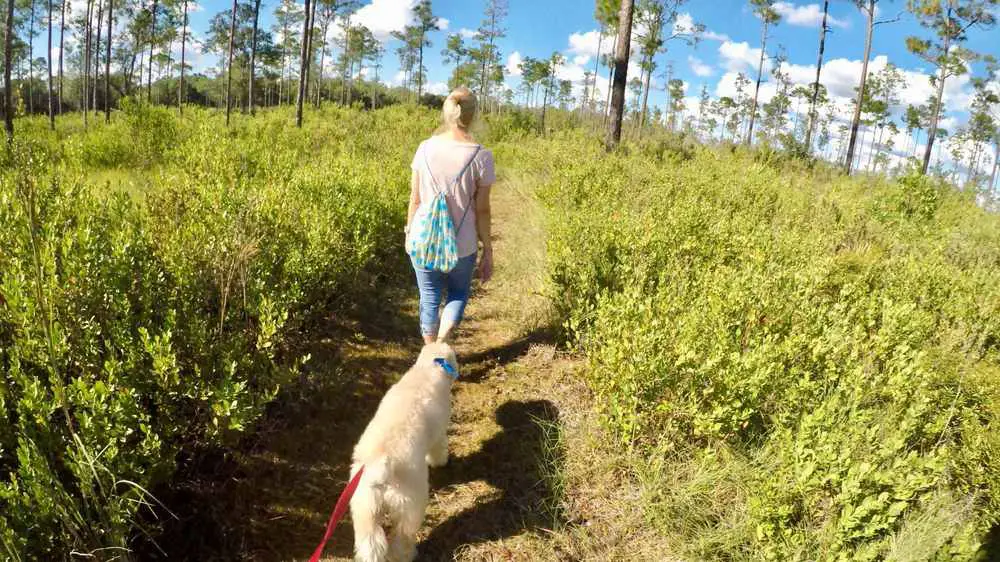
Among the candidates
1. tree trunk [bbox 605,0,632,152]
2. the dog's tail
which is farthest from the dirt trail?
tree trunk [bbox 605,0,632,152]

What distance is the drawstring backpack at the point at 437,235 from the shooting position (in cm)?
309

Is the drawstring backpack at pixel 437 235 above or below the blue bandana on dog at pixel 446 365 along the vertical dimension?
above

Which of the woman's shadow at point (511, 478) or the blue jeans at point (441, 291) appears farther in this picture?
the blue jeans at point (441, 291)

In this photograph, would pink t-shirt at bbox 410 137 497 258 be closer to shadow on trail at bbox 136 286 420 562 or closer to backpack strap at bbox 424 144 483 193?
backpack strap at bbox 424 144 483 193

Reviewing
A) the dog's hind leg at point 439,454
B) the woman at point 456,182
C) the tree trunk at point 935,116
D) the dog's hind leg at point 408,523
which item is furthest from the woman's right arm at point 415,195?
the tree trunk at point 935,116

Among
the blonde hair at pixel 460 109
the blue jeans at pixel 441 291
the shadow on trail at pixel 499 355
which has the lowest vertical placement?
the shadow on trail at pixel 499 355

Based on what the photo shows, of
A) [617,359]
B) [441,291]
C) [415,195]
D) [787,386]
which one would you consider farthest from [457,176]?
[787,386]

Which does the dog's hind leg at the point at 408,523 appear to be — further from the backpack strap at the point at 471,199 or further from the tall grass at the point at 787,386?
the backpack strap at the point at 471,199

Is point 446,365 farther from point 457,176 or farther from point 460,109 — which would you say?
point 460,109

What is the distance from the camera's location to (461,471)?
295 centimetres

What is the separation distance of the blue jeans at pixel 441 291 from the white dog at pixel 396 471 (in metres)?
0.84

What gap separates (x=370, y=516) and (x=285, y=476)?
115 cm

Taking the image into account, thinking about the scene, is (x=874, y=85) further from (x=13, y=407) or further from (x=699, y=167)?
(x=13, y=407)

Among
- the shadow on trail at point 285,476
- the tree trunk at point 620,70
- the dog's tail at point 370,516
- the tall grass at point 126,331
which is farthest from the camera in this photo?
the tree trunk at point 620,70
